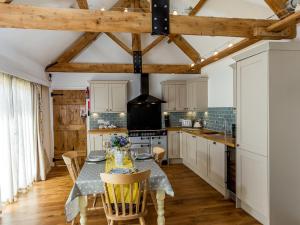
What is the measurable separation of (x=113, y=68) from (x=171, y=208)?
3886 millimetres

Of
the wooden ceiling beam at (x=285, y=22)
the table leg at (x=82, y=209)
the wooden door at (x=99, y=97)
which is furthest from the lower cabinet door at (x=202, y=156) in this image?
the table leg at (x=82, y=209)

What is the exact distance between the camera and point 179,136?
598cm

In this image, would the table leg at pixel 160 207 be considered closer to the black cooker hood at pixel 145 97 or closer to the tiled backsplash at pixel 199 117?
the tiled backsplash at pixel 199 117

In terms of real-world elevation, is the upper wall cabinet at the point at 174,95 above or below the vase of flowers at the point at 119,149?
above

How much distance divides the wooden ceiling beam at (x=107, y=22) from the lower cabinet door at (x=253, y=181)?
172 centimetres

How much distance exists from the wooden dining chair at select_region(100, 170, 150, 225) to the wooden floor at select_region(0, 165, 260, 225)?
31.6 inches

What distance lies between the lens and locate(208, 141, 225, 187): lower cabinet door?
3.77 m

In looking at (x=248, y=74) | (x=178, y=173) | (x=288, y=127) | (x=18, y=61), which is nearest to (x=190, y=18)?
(x=248, y=74)

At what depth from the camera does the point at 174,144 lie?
19.5 feet

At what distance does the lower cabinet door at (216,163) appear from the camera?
12.4ft

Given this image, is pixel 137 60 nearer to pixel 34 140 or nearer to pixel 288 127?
pixel 34 140

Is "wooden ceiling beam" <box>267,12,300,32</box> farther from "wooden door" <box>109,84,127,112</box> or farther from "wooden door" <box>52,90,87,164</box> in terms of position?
"wooden door" <box>52,90,87,164</box>

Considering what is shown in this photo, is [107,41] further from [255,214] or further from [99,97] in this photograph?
[255,214]

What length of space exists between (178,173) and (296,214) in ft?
8.67
